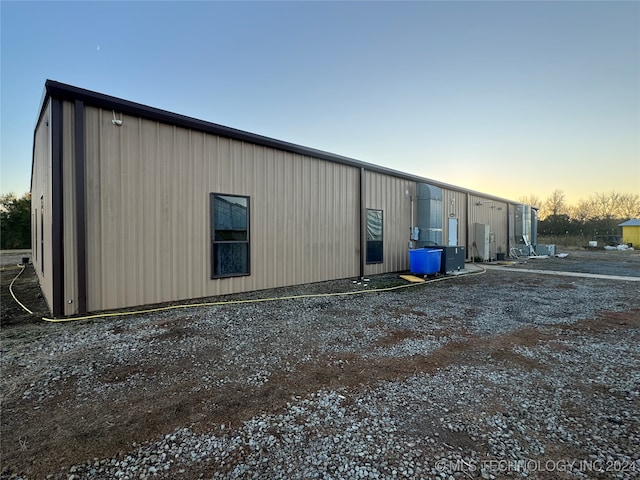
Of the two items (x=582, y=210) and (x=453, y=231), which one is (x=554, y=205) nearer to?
(x=582, y=210)

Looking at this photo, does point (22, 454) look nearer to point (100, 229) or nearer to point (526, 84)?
point (100, 229)

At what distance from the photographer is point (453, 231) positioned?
13.3 meters

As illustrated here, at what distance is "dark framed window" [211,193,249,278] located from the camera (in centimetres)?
614

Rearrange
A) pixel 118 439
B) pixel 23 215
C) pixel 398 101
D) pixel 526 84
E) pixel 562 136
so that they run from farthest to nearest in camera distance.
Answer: pixel 23 215 < pixel 562 136 < pixel 398 101 < pixel 526 84 < pixel 118 439

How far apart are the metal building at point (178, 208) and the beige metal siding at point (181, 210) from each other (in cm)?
2

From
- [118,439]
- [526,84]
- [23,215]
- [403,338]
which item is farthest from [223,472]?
[23,215]

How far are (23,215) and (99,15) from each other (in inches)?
871

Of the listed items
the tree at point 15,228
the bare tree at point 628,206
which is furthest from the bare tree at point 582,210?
the tree at point 15,228

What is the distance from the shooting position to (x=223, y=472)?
1.54 meters

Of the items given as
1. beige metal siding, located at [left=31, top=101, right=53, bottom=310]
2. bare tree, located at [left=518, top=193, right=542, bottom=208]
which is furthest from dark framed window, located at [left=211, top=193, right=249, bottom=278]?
bare tree, located at [left=518, top=193, right=542, bottom=208]

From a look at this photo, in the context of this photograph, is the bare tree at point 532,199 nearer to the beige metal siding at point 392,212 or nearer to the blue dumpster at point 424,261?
the beige metal siding at point 392,212

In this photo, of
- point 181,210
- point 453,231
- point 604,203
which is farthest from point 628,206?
point 181,210

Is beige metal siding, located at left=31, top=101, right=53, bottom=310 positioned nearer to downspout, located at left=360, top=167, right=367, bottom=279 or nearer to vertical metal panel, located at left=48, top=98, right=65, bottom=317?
vertical metal panel, located at left=48, top=98, right=65, bottom=317

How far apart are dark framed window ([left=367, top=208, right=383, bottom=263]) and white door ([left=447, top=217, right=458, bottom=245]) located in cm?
504
